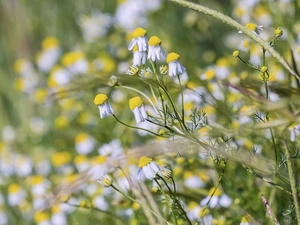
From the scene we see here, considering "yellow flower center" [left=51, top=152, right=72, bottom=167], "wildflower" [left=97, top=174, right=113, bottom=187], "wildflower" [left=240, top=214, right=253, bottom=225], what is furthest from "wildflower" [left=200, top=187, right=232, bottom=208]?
"yellow flower center" [left=51, top=152, right=72, bottom=167]

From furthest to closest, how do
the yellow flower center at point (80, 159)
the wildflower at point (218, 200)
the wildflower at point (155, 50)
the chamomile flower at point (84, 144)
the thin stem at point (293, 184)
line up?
the chamomile flower at point (84, 144)
the yellow flower center at point (80, 159)
the wildflower at point (218, 200)
the wildflower at point (155, 50)
the thin stem at point (293, 184)

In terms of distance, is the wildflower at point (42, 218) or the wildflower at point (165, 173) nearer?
the wildflower at point (165, 173)

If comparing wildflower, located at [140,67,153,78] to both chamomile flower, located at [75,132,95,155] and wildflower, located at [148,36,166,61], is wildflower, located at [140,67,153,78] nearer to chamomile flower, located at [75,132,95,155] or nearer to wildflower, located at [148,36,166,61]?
wildflower, located at [148,36,166,61]

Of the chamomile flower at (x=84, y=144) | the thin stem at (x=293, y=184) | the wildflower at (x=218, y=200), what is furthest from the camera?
the chamomile flower at (x=84, y=144)

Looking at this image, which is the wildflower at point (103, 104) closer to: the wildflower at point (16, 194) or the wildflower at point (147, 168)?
the wildflower at point (147, 168)

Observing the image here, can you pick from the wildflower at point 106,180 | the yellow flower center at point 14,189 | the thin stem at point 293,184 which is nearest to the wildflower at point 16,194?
the yellow flower center at point 14,189

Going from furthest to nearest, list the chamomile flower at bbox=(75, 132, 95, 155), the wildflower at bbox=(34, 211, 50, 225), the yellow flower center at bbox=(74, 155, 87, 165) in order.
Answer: the chamomile flower at bbox=(75, 132, 95, 155) < the yellow flower center at bbox=(74, 155, 87, 165) < the wildflower at bbox=(34, 211, 50, 225)

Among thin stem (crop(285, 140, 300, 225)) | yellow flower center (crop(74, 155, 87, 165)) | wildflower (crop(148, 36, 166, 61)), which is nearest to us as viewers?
thin stem (crop(285, 140, 300, 225))

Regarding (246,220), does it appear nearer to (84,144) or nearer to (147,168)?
(147,168)
